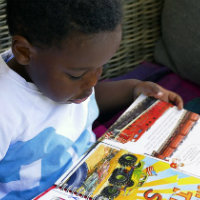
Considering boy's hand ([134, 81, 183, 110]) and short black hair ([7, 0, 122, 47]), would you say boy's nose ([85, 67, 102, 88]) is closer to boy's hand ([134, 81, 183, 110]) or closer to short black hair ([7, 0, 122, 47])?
short black hair ([7, 0, 122, 47])

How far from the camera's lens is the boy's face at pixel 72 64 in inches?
24.5

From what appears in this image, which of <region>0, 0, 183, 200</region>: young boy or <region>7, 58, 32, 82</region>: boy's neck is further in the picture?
<region>7, 58, 32, 82</region>: boy's neck

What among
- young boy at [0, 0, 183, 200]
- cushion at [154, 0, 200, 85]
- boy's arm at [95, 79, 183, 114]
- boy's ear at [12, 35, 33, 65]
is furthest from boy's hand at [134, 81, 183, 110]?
boy's ear at [12, 35, 33, 65]

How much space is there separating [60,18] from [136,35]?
702 mm

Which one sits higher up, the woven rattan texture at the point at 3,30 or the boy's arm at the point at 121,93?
the woven rattan texture at the point at 3,30

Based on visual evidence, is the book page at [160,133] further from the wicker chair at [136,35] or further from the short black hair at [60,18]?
the wicker chair at [136,35]

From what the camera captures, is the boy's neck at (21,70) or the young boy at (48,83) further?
the boy's neck at (21,70)

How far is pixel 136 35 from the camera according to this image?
1265 mm

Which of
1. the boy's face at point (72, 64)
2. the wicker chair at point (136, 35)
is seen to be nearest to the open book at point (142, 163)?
the boy's face at point (72, 64)

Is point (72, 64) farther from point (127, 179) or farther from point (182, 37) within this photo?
point (182, 37)

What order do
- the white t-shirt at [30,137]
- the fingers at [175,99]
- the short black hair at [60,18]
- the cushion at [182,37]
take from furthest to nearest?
the cushion at [182,37], the fingers at [175,99], the white t-shirt at [30,137], the short black hair at [60,18]

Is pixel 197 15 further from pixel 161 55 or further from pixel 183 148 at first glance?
pixel 183 148

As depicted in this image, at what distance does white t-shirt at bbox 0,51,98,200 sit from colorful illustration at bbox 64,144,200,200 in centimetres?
9

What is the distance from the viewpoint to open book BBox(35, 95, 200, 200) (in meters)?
0.66
